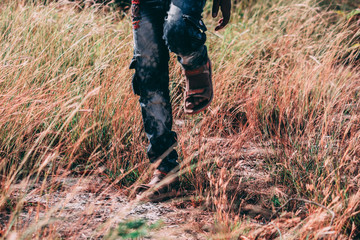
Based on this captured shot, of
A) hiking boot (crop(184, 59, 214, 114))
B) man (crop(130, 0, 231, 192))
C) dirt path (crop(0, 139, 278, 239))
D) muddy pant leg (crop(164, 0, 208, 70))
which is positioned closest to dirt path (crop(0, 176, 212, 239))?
dirt path (crop(0, 139, 278, 239))

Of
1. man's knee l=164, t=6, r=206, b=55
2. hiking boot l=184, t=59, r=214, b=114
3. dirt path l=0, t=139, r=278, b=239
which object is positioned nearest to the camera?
dirt path l=0, t=139, r=278, b=239

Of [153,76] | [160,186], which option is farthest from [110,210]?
[153,76]

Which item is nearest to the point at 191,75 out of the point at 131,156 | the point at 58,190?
the point at 131,156

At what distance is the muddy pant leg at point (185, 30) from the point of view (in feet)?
5.77

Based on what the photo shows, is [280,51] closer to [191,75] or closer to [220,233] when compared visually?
[191,75]

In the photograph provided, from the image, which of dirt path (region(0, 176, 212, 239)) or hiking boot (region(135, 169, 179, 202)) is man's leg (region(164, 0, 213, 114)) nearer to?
hiking boot (region(135, 169, 179, 202))

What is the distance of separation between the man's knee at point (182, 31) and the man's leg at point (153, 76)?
0.47 ft

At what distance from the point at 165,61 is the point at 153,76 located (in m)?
0.11

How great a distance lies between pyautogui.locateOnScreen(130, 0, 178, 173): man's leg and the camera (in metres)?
1.92

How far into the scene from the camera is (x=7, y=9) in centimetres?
360

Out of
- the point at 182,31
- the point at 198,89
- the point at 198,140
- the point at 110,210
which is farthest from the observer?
the point at 198,140

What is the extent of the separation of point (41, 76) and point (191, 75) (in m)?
1.28

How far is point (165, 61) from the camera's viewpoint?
6.56ft

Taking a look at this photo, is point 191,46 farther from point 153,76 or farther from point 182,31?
point 153,76
